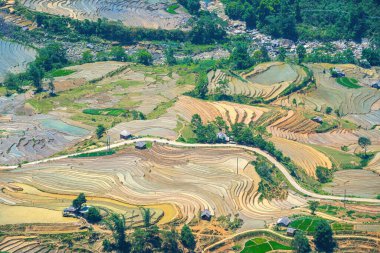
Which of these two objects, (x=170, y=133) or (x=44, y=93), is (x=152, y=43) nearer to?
(x=44, y=93)

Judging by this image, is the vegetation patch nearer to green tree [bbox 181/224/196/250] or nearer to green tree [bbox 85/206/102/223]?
green tree [bbox 181/224/196/250]

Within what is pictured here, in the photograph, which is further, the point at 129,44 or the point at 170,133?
the point at 129,44

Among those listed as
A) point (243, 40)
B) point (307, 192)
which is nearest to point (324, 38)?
point (243, 40)

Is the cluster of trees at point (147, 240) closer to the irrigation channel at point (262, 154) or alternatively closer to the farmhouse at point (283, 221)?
the farmhouse at point (283, 221)

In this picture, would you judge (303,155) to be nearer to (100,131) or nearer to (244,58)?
(100,131)

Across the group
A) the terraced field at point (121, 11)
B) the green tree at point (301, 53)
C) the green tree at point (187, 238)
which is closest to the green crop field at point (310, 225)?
the green tree at point (187, 238)
